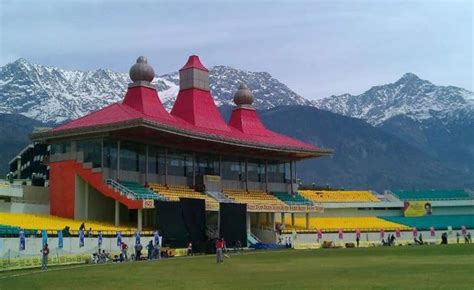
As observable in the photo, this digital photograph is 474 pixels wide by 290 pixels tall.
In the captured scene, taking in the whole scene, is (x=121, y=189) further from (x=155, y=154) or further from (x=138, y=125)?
(x=155, y=154)

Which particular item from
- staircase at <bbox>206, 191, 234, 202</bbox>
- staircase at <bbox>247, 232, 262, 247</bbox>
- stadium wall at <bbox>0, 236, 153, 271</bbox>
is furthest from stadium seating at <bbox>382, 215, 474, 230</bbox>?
stadium wall at <bbox>0, 236, 153, 271</bbox>

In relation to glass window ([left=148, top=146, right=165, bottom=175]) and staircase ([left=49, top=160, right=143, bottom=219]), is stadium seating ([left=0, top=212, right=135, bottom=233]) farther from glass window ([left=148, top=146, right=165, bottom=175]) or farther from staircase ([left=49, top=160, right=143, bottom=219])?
glass window ([left=148, top=146, right=165, bottom=175])

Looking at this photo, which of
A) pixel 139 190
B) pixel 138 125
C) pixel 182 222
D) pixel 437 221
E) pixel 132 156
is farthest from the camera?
pixel 437 221

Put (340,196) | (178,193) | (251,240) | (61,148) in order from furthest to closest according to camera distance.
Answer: (340,196) → (251,240) → (178,193) → (61,148)

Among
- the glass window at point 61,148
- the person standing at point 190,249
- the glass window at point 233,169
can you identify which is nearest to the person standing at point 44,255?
the person standing at point 190,249

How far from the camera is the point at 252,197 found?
7700 cm

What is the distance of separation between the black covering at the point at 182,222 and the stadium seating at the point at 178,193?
2344 mm

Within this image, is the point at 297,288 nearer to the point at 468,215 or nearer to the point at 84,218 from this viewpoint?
the point at 84,218

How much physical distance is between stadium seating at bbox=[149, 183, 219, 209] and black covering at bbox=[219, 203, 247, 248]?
3.77 feet

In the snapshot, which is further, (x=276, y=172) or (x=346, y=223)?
(x=346, y=223)

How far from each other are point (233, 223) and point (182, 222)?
25.0 ft

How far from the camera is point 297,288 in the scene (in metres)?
22.3

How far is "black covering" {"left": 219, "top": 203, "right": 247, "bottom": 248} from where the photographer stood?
6562 cm

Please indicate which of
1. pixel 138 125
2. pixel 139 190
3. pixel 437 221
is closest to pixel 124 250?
pixel 138 125
